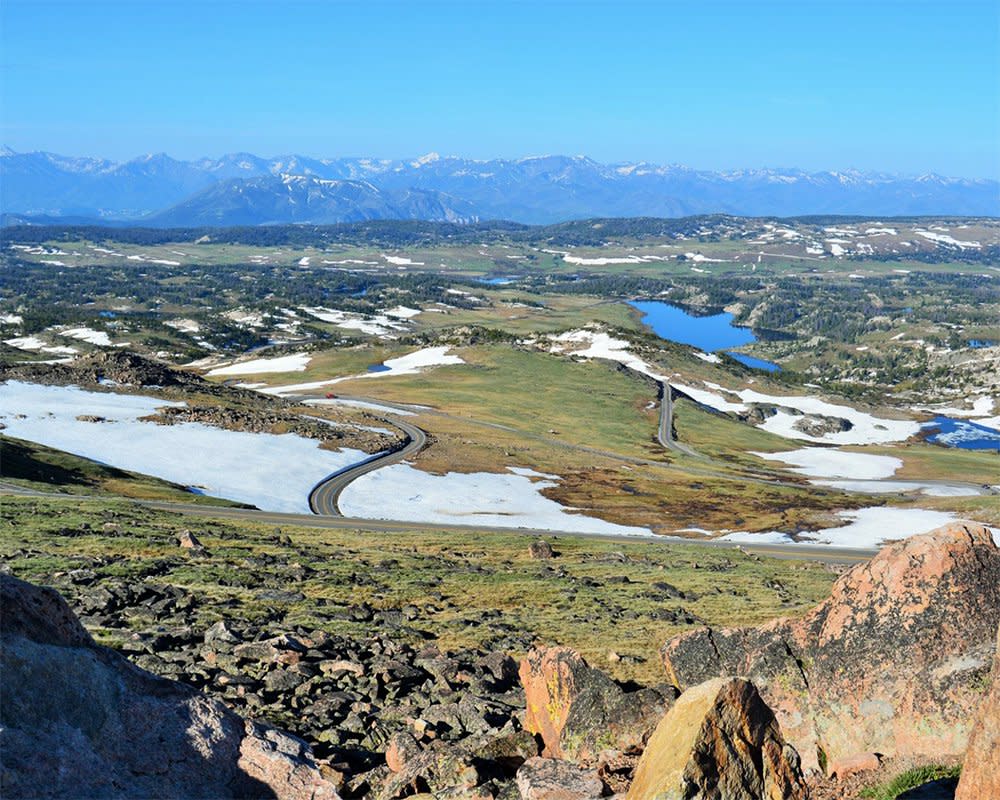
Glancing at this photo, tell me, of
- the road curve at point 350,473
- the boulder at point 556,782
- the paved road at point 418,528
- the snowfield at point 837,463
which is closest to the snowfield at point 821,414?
the snowfield at point 837,463

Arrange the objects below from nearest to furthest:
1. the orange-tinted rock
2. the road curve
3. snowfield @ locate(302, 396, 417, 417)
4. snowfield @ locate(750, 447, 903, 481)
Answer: the orange-tinted rock
the road curve
snowfield @ locate(750, 447, 903, 481)
snowfield @ locate(302, 396, 417, 417)

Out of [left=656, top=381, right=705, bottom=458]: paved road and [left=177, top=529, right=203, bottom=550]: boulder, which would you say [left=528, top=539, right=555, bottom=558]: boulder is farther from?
[left=656, top=381, right=705, bottom=458]: paved road

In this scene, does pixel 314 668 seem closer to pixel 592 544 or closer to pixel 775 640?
pixel 775 640

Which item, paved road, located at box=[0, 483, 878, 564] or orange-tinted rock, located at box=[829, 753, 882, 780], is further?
paved road, located at box=[0, 483, 878, 564]

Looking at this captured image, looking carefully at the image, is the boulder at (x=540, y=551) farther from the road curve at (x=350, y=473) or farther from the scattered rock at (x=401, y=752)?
the scattered rock at (x=401, y=752)

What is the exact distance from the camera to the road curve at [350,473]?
8325cm

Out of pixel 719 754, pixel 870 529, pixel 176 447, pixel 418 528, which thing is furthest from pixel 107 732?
pixel 176 447

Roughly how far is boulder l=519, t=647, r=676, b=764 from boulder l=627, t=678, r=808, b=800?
4663 mm

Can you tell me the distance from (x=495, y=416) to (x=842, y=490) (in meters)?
60.6

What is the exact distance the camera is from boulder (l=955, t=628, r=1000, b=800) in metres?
12.6

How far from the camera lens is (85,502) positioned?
202 feet

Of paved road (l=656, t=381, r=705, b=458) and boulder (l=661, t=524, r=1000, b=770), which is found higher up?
boulder (l=661, t=524, r=1000, b=770)

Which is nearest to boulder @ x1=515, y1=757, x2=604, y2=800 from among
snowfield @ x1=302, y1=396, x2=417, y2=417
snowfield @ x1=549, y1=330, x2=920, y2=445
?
snowfield @ x1=302, y1=396, x2=417, y2=417

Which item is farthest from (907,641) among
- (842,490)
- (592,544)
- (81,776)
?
(842,490)
